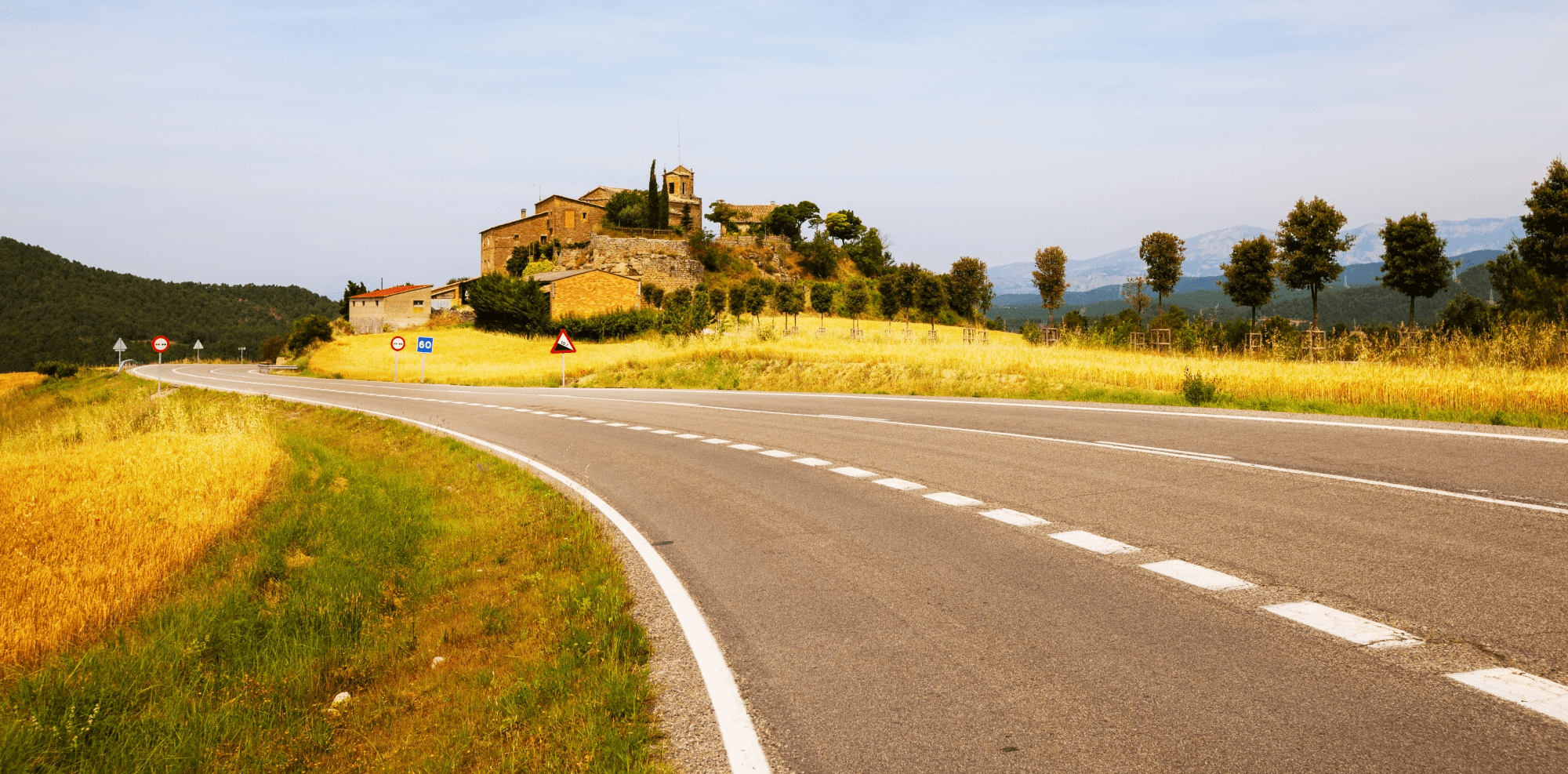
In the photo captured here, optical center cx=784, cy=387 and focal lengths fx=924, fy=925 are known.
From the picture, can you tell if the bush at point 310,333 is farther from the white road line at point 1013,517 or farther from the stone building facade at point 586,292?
the white road line at point 1013,517

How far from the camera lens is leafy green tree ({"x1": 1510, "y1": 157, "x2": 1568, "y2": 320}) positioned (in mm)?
43375

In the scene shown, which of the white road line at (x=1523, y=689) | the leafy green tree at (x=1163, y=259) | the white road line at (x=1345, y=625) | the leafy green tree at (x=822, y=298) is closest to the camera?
the white road line at (x=1523, y=689)

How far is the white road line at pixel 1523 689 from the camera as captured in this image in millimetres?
3391

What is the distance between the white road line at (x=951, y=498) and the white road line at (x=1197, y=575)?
2501mm

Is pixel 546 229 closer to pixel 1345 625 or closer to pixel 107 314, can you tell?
pixel 107 314

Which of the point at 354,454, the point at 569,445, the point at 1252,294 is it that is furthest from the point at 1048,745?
the point at 1252,294

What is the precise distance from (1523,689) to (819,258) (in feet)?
404

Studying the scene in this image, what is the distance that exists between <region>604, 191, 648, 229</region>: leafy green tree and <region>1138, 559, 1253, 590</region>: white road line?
111m

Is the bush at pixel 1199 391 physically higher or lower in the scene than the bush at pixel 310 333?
lower

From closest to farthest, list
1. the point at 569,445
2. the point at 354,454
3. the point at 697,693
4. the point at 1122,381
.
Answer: the point at 697,693 < the point at 569,445 < the point at 354,454 < the point at 1122,381

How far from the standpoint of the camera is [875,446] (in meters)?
12.6

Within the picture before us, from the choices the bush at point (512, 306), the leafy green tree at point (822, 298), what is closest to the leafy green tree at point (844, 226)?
the leafy green tree at point (822, 298)

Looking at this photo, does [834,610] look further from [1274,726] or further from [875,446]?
[875,446]

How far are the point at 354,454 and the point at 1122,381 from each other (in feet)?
52.9
